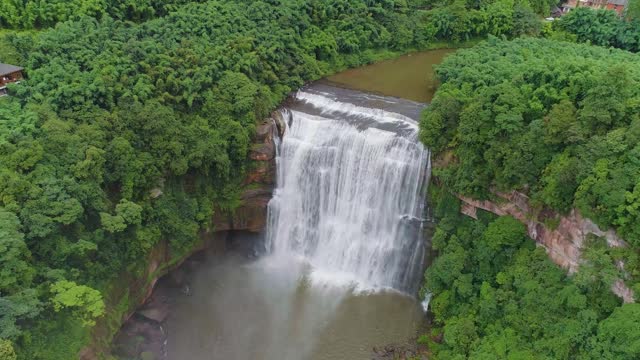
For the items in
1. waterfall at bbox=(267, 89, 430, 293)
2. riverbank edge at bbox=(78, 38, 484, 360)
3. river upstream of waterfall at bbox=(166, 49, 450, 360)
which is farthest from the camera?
waterfall at bbox=(267, 89, 430, 293)

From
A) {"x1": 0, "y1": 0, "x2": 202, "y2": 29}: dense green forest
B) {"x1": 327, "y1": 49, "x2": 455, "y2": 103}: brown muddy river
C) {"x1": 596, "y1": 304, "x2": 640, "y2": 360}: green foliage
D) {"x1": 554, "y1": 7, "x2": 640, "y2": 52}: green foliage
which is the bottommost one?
{"x1": 596, "y1": 304, "x2": 640, "y2": 360}: green foliage

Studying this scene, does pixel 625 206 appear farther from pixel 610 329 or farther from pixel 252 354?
pixel 252 354

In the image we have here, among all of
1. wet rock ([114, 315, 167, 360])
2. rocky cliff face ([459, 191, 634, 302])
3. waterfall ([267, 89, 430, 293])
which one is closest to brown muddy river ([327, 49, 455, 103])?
waterfall ([267, 89, 430, 293])

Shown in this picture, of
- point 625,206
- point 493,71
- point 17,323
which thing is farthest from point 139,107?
point 625,206

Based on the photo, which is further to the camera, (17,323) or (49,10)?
(49,10)

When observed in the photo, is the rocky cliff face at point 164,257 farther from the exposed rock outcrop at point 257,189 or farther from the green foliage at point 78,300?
the green foliage at point 78,300

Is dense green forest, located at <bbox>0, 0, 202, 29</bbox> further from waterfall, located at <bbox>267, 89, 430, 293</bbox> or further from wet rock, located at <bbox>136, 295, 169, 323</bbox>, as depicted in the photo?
wet rock, located at <bbox>136, 295, 169, 323</bbox>

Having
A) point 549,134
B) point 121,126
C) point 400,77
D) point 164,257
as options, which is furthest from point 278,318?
point 400,77
